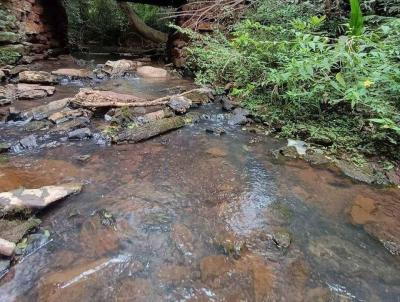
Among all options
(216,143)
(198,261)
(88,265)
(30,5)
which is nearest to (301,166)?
(216,143)

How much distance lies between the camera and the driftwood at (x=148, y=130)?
3595mm

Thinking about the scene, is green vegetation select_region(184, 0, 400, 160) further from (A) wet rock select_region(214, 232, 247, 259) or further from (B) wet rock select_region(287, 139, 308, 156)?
(A) wet rock select_region(214, 232, 247, 259)

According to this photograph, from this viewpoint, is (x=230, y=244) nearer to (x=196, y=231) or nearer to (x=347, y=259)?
(x=196, y=231)

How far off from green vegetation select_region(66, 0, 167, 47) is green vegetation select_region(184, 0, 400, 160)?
8345 mm

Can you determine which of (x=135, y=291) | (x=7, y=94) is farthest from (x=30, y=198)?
(x=7, y=94)

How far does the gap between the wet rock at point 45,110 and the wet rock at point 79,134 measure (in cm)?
83

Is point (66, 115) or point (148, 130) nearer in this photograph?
point (148, 130)

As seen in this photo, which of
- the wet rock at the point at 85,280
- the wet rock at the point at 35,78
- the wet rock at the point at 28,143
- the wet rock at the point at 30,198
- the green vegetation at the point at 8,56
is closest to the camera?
the wet rock at the point at 85,280

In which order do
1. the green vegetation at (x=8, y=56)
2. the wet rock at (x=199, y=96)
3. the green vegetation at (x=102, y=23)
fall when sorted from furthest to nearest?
1. the green vegetation at (x=102, y=23)
2. the green vegetation at (x=8, y=56)
3. the wet rock at (x=199, y=96)

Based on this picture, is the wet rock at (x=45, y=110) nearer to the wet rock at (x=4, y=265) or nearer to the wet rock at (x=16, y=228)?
the wet rock at (x=16, y=228)

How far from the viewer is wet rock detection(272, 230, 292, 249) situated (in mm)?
2100

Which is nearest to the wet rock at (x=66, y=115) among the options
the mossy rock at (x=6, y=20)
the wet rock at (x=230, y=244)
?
the wet rock at (x=230, y=244)

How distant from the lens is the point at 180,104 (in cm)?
467

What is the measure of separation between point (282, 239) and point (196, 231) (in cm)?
60
